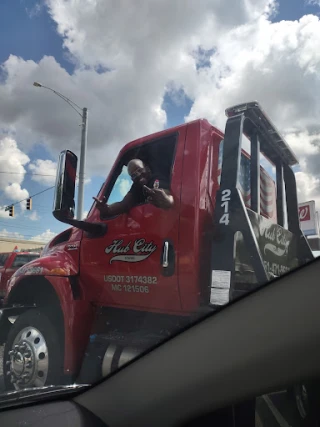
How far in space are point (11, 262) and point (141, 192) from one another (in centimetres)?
264

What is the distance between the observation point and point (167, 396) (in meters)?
1.51

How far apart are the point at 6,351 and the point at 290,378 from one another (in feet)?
8.69

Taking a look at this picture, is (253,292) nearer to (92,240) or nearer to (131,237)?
(131,237)

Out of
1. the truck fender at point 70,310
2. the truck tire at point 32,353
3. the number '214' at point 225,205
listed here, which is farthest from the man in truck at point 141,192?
the truck tire at point 32,353

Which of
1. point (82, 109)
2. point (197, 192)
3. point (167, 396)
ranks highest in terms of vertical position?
point (82, 109)

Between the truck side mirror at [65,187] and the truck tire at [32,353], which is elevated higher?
the truck side mirror at [65,187]

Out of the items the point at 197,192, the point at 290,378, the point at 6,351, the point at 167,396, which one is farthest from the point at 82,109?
the point at 6,351

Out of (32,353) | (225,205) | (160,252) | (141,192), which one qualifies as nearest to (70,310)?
(32,353)

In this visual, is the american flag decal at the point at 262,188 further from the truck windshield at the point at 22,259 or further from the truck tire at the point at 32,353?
the truck windshield at the point at 22,259

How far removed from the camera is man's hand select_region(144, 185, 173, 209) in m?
2.45

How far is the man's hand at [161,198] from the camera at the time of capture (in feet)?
8.03

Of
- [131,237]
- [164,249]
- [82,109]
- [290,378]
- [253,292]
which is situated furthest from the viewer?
[131,237]

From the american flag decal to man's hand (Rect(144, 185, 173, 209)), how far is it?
0.37 metres

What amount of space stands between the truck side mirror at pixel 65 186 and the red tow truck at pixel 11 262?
3.31ft
